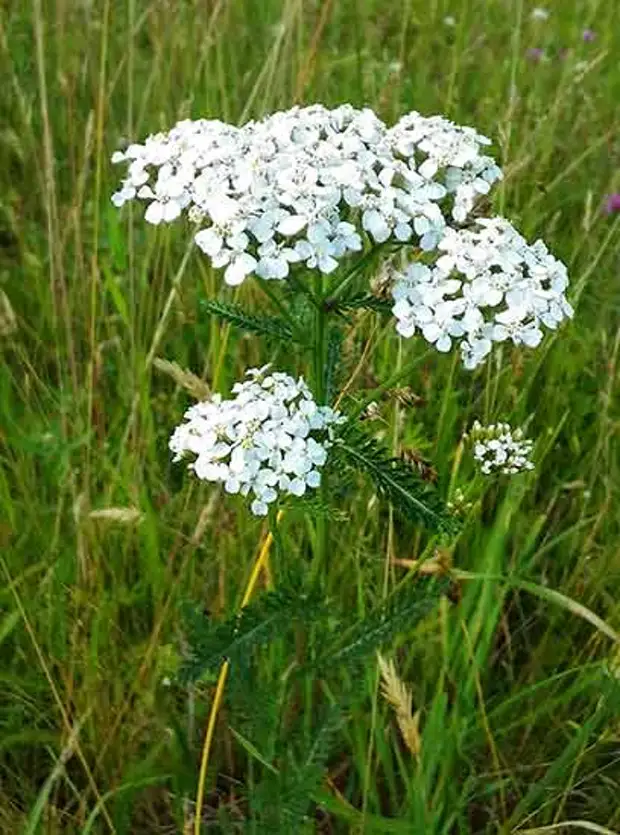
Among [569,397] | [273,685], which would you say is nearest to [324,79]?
[569,397]

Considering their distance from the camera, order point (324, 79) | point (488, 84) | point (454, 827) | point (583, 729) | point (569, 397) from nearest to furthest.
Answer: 1. point (583, 729)
2. point (454, 827)
3. point (569, 397)
4. point (324, 79)
5. point (488, 84)

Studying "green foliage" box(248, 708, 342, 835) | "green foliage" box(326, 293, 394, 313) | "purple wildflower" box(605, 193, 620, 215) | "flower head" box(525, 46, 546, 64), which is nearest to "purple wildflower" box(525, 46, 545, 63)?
"flower head" box(525, 46, 546, 64)

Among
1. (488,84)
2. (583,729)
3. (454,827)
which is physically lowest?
(454,827)

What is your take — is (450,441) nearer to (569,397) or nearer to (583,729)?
(569,397)

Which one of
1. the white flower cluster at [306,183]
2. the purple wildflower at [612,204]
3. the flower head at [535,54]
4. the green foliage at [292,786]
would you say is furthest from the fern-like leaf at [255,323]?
the flower head at [535,54]

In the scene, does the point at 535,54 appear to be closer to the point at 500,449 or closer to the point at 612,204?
the point at 612,204

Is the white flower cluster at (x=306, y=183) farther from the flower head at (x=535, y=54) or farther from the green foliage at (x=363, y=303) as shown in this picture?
the flower head at (x=535, y=54)
